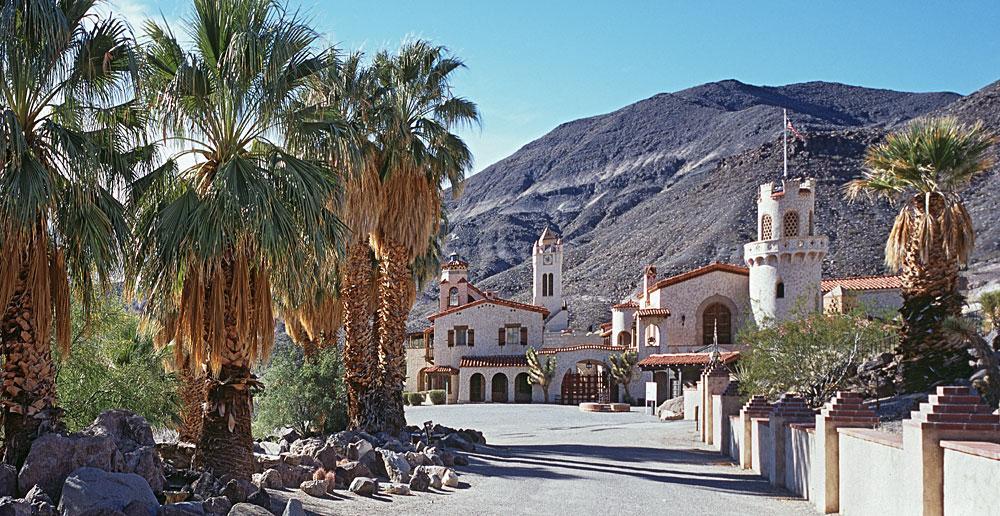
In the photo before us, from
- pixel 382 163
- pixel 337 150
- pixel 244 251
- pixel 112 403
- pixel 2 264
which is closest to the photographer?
pixel 2 264

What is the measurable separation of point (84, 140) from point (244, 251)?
2.58 m

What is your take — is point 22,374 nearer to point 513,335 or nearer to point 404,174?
point 404,174

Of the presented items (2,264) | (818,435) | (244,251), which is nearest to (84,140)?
(2,264)

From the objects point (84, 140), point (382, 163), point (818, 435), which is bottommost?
point (818, 435)

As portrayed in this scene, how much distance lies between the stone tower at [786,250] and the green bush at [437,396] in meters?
22.4

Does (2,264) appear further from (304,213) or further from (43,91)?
(304,213)

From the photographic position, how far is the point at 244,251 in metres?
12.3

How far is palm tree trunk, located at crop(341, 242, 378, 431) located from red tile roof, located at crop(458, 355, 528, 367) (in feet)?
129

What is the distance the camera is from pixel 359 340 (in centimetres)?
2148

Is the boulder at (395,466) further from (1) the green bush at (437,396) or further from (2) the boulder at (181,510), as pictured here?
(1) the green bush at (437,396)

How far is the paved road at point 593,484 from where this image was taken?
13.0m

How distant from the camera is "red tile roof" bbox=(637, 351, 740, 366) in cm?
4661

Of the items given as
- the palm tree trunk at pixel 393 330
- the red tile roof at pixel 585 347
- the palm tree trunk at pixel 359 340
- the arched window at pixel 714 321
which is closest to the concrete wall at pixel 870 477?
the palm tree trunk at pixel 393 330

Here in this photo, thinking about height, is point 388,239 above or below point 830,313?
above
